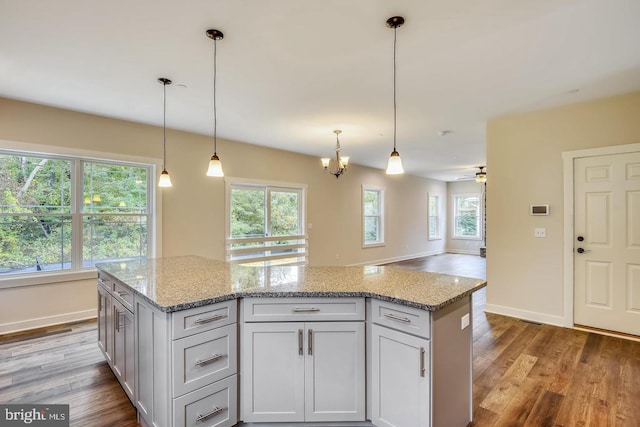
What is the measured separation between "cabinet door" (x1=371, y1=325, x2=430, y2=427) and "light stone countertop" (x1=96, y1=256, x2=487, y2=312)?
0.23m

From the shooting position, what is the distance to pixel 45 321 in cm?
378

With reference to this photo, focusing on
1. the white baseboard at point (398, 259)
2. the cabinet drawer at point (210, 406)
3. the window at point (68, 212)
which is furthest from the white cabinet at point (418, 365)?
the white baseboard at point (398, 259)

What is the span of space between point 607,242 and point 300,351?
3701mm

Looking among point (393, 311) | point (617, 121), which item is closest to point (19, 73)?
point (393, 311)

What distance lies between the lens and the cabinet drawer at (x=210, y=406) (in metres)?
1.70

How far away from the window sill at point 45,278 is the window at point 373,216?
230 inches

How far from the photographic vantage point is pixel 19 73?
291 cm

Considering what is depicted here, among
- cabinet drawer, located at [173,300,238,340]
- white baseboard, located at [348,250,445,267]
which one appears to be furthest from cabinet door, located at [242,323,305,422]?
white baseboard, located at [348,250,445,267]

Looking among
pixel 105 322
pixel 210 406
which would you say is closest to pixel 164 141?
pixel 105 322

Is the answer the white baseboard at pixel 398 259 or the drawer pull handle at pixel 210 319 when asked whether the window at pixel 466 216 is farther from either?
the drawer pull handle at pixel 210 319

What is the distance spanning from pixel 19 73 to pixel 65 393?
9.20ft

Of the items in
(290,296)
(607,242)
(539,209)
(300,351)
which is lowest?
(300,351)

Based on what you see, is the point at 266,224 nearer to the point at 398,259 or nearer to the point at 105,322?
the point at 105,322

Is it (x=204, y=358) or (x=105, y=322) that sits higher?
(x=204, y=358)
